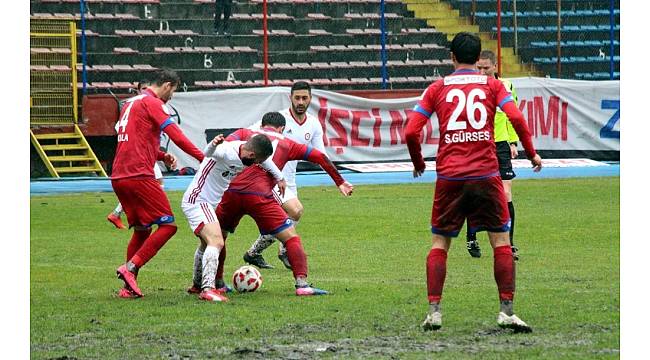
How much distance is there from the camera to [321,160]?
10.8m

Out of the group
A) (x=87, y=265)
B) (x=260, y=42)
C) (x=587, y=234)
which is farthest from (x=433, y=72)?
(x=87, y=265)

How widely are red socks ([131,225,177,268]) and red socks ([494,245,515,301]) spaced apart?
11.2 feet

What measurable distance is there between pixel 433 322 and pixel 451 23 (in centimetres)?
2467

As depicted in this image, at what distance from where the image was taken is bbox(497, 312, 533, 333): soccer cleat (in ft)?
27.3

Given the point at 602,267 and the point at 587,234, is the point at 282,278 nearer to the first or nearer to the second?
the point at 602,267

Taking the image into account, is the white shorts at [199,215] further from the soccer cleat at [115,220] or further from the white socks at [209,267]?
the soccer cleat at [115,220]

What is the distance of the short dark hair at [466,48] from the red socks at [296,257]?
2.76 metres

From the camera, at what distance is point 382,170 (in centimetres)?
2684

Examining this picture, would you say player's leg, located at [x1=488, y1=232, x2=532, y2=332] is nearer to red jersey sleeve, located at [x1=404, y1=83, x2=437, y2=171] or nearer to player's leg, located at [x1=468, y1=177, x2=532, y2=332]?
player's leg, located at [x1=468, y1=177, x2=532, y2=332]

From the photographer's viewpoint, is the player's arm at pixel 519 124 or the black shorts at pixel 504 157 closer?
the player's arm at pixel 519 124

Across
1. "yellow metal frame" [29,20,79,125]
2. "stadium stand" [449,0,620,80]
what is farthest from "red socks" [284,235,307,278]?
"stadium stand" [449,0,620,80]

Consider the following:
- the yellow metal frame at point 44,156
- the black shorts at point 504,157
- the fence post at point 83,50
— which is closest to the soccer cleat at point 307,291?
the black shorts at point 504,157

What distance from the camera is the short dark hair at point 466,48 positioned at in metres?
8.73

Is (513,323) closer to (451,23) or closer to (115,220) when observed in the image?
(115,220)
